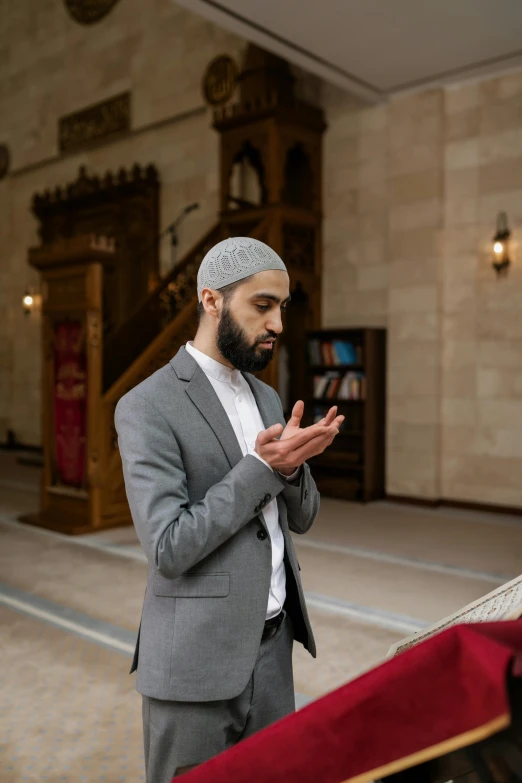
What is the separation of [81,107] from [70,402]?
6.66 metres

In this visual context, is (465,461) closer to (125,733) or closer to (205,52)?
(125,733)

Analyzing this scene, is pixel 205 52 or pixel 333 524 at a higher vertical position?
pixel 205 52

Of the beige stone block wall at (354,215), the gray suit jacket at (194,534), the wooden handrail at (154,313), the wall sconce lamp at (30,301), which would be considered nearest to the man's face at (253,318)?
the gray suit jacket at (194,534)

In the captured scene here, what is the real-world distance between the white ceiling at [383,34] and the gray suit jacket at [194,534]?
498 centimetres

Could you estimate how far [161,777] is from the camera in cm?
135

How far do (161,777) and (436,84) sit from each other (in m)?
7.13

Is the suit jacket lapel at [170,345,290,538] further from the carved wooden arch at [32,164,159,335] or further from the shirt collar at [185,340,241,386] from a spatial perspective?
the carved wooden arch at [32,164,159,335]

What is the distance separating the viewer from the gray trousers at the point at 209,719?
4.32ft

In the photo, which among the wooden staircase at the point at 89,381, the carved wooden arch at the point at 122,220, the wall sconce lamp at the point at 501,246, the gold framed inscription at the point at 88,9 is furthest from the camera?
the gold framed inscription at the point at 88,9

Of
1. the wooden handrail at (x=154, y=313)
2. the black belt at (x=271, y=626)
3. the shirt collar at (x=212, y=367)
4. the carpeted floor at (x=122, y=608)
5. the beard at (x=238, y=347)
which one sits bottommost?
the carpeted floor at (x=122, y=608)

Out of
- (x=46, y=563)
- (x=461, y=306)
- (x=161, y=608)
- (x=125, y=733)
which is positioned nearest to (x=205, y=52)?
(x=461, y=306)

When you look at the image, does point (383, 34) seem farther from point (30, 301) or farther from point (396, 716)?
point (30, 301)

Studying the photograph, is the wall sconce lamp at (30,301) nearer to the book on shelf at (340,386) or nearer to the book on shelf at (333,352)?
the book on shelf at (333,352)

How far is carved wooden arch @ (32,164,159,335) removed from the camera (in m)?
9.91
